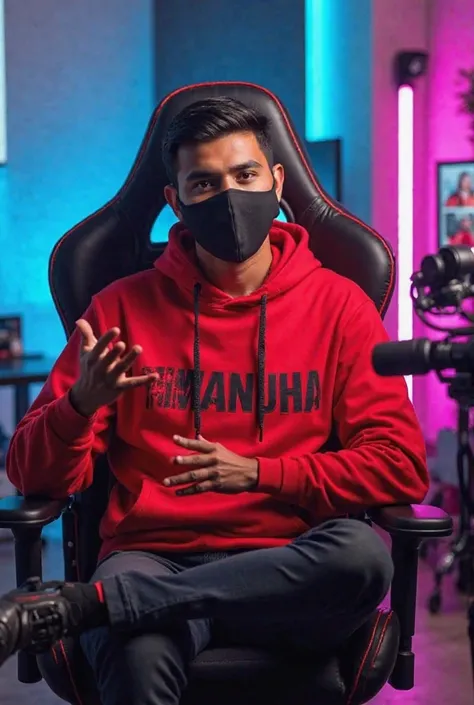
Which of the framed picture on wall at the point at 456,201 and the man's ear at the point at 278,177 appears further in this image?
the framed picture on wall at the point at 456,201

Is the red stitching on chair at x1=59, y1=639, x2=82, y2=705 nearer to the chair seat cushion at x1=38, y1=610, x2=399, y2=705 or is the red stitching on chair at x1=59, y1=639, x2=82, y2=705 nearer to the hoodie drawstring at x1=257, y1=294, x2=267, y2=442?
the chair seat cushion at x1=38, y1=610, x2=399, y2=705

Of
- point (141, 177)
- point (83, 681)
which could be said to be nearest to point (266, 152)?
point (141, 177)

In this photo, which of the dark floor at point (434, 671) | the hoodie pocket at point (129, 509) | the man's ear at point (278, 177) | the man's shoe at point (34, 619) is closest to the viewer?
the man's shoe at point (34, 619)

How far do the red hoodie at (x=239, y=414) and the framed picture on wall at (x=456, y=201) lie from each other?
2.04 m

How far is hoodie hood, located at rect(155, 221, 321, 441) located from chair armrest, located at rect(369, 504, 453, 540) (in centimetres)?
35

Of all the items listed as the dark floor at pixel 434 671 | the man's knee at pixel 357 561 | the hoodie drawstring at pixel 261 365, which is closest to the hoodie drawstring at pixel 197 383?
the hoodie drawstring at pixel 261 365

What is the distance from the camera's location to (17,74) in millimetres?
4027

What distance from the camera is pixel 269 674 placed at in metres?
1.49

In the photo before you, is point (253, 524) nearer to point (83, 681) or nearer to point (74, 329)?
point (83, 681)

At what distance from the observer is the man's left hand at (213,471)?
5.12 ft

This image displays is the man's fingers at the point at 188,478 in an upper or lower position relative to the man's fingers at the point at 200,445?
lower

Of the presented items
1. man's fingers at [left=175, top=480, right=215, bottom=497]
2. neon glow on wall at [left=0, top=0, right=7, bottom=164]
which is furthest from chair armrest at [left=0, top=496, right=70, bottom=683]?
neon glow on wall at [left=0, top=0, right=7, bottom=164]

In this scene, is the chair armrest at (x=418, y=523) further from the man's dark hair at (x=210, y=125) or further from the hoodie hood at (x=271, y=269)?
the man's dark hair at (x=210, y=125)

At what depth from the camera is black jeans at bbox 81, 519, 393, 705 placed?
56.8 inches
